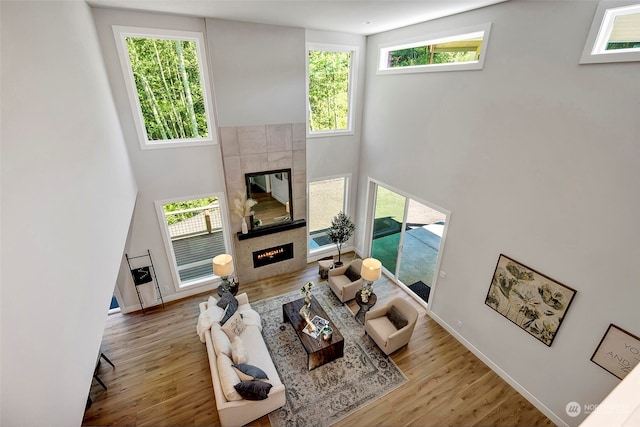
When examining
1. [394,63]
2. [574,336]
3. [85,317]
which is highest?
[394,63]

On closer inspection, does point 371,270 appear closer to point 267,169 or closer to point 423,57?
point 267,169

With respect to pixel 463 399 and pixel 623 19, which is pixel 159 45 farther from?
pixel 463 399

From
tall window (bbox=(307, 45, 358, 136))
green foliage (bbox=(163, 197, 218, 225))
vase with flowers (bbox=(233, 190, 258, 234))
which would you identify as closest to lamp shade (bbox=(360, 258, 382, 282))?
vase with flowers (bbox=(233, 190, 258, 234))

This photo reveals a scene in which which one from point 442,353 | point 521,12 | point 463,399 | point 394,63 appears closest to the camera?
point 521,12

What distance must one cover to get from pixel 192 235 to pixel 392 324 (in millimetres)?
5110

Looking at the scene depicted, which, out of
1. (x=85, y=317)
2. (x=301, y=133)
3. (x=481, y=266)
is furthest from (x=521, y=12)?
(x=85, y=317)

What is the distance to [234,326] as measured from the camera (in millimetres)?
4934

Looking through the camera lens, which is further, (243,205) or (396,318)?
(243,205)

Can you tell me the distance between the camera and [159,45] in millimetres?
4945

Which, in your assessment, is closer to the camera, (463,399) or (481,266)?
Result: (463,399)

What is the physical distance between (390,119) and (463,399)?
5358 mm

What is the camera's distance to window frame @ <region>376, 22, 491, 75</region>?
4086mm

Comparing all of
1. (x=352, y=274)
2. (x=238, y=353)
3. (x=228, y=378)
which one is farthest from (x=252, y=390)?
(x=352, y=274)

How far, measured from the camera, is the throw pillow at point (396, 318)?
516 cm
